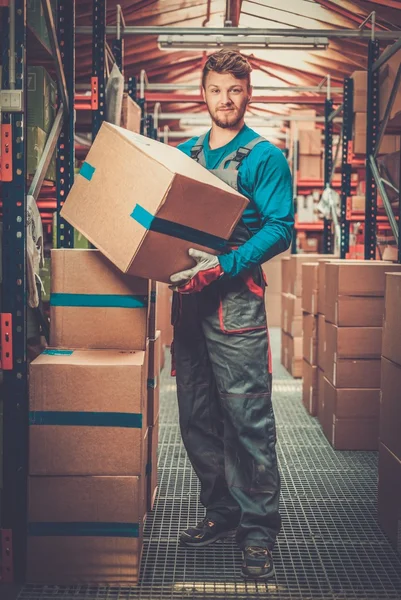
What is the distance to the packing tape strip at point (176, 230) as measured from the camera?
2182mm

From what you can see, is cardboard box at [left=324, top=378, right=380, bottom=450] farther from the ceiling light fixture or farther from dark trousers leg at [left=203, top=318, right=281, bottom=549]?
the ceiling light fixture

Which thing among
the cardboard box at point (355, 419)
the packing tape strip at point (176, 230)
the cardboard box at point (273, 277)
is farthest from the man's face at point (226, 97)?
the cardboard box at point (273, 277)

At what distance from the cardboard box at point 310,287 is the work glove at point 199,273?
2667mm

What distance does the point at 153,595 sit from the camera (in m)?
2.32

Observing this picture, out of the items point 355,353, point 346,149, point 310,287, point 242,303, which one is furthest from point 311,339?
point 242,303

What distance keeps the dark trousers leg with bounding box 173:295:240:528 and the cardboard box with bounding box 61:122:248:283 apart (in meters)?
0.37

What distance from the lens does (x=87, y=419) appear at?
234 centimetres

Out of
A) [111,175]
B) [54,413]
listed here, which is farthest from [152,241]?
[54,413]

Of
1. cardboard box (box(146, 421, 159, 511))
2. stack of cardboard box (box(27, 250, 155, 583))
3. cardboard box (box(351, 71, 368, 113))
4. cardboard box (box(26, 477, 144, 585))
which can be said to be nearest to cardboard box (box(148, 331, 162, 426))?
cardboard box (box(146, 421, 159, 511))

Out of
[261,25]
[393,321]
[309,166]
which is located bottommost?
[393,321]

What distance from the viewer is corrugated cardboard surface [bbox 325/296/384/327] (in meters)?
3.98

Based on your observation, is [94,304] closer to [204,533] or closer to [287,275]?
[204,533]

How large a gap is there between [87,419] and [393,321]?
1323mm

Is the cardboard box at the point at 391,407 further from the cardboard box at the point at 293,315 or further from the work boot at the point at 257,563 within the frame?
the cardboard box at the point at 293,315
